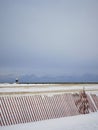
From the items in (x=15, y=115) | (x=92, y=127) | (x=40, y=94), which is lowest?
(x=92, y=127)

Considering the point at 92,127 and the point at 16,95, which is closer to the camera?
the point at 92,127

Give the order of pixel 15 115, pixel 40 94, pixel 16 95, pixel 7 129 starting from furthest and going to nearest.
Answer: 1. pixel 40 94
2. pixel 16 95
3. pixel 15 115
4. pixel 7 129

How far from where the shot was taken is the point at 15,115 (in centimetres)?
1528

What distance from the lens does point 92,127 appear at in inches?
522

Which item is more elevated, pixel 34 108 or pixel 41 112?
pixel 34 108

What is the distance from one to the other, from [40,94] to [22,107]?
10.1 feet

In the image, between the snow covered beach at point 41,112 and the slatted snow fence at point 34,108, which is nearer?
the snow covered beach at point 41,112

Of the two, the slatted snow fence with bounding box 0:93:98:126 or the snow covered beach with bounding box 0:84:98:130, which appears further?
the slatted snow fence with bounding box 0:93:98:126

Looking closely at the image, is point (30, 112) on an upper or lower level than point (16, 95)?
lower

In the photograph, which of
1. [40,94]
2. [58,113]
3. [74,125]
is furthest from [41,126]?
[40,94]

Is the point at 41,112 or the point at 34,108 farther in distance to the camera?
the point at 41,112

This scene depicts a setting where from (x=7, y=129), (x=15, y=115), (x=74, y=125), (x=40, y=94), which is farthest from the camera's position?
(x=40, y=94)

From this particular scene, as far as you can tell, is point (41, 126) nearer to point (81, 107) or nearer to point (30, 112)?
point (30, 112)

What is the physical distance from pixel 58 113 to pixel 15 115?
352 centimetres
